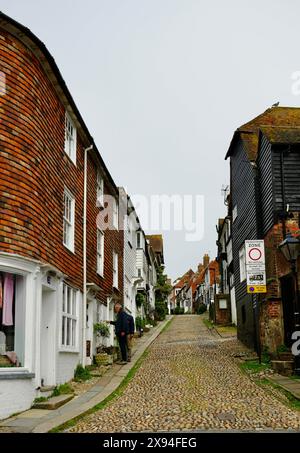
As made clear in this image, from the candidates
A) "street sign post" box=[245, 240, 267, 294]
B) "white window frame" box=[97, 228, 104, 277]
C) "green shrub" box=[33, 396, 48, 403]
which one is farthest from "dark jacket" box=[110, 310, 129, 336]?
"green shrub" box=[33, 396, 48, 403]

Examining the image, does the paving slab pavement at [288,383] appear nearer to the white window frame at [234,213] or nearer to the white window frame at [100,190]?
the white window frame at [100,190]

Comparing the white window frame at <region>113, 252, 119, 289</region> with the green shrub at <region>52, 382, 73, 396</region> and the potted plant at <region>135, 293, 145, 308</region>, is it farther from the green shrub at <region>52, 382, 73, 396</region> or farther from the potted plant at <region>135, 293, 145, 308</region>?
the green shrub at <region>52, 382, 73, 396</region>

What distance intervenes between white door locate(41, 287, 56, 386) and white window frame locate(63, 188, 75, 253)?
2233 millimetres

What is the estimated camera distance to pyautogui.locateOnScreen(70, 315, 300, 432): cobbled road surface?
31.1 ft

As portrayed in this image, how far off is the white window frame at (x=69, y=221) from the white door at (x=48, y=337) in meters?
2.23

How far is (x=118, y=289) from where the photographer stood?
26.2 meters

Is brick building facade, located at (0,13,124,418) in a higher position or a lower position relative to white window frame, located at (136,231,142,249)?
lower

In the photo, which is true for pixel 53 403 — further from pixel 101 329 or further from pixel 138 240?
pixel 138 240

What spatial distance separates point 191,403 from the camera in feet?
37.5

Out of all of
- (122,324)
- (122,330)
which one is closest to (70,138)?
(122,324)

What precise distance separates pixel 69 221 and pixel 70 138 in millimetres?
2550

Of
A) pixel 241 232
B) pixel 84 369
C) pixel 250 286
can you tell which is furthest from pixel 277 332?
pixel 241 232
